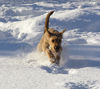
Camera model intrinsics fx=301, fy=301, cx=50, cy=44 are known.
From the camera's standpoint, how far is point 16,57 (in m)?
5.50

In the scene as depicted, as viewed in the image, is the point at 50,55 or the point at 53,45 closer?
the point at 53,45

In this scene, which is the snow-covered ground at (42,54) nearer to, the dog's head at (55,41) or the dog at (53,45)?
the dog at (53,45)

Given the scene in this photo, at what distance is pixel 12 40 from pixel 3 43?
359 mm

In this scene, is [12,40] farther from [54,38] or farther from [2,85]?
[2,85]

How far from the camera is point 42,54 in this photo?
19.0ft

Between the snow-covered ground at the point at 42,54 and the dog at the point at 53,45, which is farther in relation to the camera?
the dog at the point at 53,45

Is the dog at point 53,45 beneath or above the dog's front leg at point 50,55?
above

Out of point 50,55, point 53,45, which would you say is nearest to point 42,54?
point 50,55

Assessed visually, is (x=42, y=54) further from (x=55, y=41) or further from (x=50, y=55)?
(x=55, y=41)

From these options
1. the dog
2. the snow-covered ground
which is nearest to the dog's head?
the dog

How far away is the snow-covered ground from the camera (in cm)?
391

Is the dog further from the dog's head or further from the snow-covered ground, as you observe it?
the snow-covered ground

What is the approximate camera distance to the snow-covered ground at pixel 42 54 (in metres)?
3.91

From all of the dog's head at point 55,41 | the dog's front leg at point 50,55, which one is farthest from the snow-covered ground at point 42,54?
the dog's head at point 55,41
